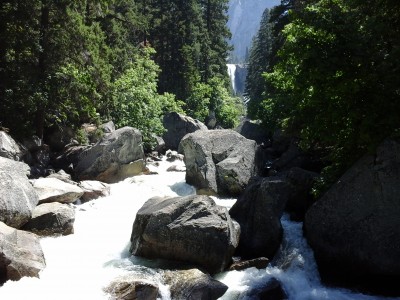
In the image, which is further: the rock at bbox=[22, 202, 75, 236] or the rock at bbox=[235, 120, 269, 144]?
the rock at bbox=[235, 120, 269, 144]

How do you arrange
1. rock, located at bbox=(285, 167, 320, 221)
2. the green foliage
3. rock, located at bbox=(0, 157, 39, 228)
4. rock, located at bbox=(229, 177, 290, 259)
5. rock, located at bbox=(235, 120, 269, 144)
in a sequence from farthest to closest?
rock, located at bbox=(235, 120, 269, 144) → the green foliage → rock, located at bbox=(285, 167, 320, 221) → rock, located at bbox=(229, 177, 290, 259) → rock, located at bbox=(0, 157, 39, 228)

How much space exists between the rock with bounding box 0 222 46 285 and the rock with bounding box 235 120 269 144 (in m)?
23.8

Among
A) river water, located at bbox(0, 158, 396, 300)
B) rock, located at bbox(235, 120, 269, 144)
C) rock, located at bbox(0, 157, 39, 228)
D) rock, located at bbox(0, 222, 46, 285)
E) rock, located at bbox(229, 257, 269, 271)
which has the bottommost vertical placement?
river water, located at bbox(0, 158, 396, 300)

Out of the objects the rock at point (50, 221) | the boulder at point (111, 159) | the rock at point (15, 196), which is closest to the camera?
the rock at point (15, 196)

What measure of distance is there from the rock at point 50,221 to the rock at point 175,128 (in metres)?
18.4

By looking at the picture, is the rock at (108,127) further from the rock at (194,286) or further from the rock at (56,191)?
the rock at (194,286)

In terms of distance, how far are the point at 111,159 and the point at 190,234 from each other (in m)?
10.2

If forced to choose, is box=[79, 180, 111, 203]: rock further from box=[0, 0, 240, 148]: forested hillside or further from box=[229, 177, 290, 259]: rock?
box=[229, 177, 290, 259]: rock

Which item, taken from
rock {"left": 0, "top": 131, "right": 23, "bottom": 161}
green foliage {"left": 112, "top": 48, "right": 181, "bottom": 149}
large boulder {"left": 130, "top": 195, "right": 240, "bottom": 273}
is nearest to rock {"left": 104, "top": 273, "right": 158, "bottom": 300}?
large boulder {"left": 130, "top": 195, "right": 240, "bottom": 273}

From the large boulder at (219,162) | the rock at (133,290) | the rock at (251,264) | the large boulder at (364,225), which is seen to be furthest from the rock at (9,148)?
the large boulder at (364,225)

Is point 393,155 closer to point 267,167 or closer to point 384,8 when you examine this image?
point 384,8

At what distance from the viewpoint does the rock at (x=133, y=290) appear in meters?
9.52

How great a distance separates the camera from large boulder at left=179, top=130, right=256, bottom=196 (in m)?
19.0

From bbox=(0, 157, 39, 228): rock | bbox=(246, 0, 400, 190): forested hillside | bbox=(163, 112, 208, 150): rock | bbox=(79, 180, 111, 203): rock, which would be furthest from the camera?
bbox=(163, 112, 208, 150): rock
